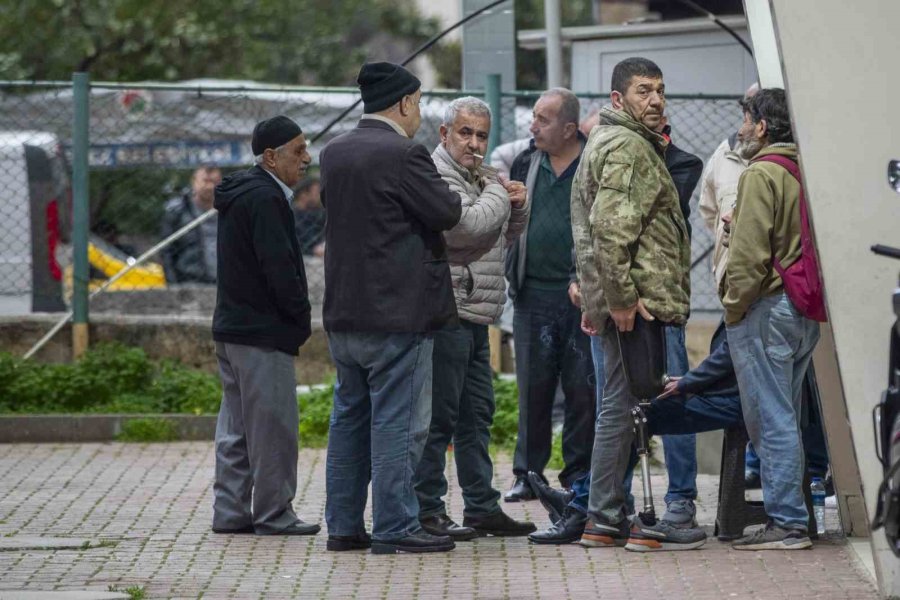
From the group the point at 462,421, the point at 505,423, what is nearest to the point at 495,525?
the point at 462,421

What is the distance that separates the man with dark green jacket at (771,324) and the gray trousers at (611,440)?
1.60 feet

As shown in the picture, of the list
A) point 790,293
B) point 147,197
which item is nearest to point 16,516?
point 790,293

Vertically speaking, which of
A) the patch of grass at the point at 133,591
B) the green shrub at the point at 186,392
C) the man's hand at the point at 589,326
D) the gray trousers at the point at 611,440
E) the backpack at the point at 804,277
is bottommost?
the patch of grass at the point at 133,591

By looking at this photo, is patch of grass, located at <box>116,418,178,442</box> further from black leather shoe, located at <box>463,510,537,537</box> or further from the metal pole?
black leather shoe, located at <box>463,510,537,537</box>

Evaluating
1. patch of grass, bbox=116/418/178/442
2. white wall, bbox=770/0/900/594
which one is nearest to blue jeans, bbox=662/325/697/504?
white wall, bbox=770/0/900/594

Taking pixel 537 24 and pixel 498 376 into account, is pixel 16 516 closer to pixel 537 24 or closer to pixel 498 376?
pixel 498 376

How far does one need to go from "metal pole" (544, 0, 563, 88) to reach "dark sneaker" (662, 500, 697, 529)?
4.64m

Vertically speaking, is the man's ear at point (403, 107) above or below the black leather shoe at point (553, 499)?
above

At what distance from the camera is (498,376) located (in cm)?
1153

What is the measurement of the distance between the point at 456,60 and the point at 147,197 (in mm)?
20269

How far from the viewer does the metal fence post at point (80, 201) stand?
37.3 feet

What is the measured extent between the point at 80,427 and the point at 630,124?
5.20m

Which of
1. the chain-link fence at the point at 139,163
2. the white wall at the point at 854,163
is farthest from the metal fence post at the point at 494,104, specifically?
the white wall at the point at 854,163

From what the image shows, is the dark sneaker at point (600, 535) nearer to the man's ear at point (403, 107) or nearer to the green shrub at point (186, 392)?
the man's ear at point (403, 107)
